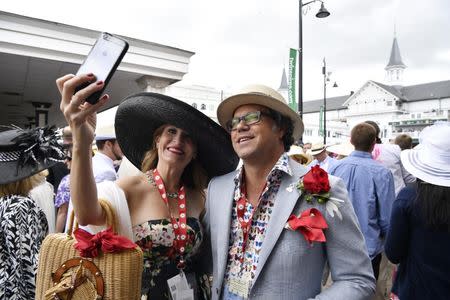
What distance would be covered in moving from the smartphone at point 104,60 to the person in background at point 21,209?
4.14 ft

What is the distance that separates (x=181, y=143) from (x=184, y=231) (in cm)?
58

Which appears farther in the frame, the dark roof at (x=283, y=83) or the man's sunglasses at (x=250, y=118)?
the dark roof at (x=283, y=83)

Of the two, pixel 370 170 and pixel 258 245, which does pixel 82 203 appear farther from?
pixel 370 170

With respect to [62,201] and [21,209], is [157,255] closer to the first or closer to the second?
[21,209]

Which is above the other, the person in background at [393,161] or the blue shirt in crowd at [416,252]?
the person in background at [393,161]

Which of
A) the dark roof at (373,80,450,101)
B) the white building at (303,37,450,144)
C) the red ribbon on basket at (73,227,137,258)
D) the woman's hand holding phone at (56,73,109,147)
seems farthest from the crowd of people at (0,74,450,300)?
the dark roof at (373,80,450,101)

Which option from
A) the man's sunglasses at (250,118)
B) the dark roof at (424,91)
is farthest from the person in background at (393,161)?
the dark roof at (424,91)

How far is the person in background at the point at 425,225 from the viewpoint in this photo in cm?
212

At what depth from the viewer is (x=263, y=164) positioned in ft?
6.66

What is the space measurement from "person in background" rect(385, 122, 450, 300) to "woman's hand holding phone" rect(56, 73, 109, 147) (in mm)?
2062

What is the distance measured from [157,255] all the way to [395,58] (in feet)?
379

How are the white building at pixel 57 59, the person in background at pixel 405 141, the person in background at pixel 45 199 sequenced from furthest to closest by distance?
the white building at pixel 57 59
the person in background at pixel 405 141
the person in background at pixel 45 199

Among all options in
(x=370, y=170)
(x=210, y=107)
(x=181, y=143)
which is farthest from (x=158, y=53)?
(x=210, y=107)

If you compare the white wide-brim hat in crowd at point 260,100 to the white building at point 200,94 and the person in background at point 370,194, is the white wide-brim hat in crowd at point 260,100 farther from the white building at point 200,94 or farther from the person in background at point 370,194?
the white building at point 200,94
